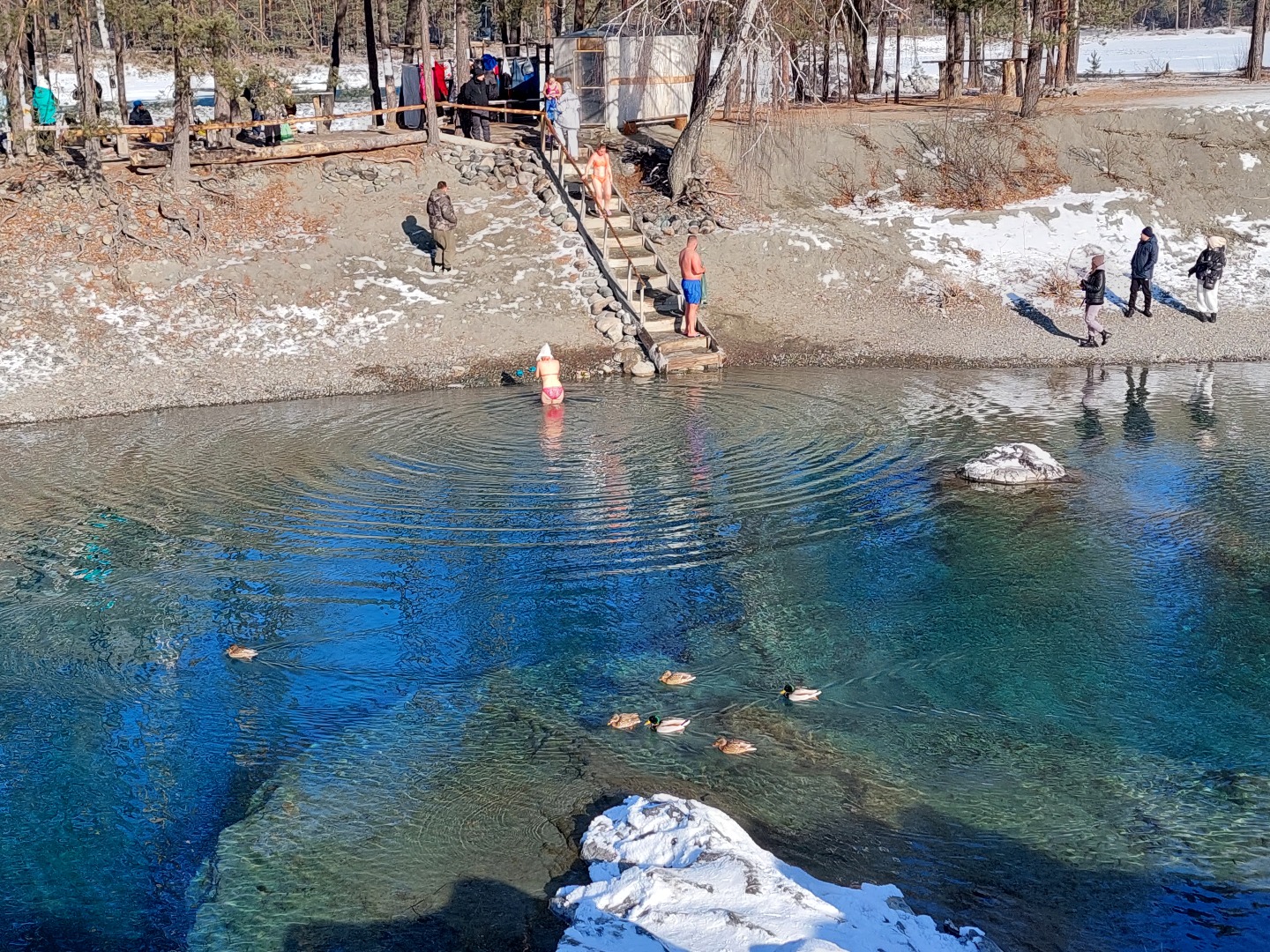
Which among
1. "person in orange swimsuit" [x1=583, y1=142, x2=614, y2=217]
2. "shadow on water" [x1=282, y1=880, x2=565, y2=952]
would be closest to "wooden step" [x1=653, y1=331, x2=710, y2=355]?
"person in orange swimsuit" [x1=583, y1=142, x2=614, y2=217]

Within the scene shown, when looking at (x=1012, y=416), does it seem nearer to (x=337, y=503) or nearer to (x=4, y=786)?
(x=337, y=503)

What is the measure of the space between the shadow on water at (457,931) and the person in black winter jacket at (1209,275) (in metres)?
19.8

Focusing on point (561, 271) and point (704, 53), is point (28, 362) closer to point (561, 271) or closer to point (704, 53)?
point (561, 271)

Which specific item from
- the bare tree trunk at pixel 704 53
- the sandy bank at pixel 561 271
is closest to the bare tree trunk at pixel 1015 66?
the sandy bank at pixel 561 271

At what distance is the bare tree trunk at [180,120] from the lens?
24547 millimetres

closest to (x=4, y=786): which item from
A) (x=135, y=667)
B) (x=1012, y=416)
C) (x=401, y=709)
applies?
(x=135, y=667)

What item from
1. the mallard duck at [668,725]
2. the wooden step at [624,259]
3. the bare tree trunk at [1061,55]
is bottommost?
the mallard duck at [668,725]

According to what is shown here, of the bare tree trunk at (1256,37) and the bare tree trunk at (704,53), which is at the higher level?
the bare tree trunk at (1256,37)

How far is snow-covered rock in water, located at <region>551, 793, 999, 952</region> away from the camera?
666cm

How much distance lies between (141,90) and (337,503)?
4496cm

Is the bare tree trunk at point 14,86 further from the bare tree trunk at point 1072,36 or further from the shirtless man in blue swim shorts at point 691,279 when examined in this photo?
the bare tree trunk at point 1072,36

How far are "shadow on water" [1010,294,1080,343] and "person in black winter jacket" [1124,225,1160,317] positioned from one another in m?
1.40

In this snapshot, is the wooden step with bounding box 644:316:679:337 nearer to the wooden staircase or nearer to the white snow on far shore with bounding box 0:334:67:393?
the wooden staircase

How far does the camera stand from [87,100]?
25969 mm
